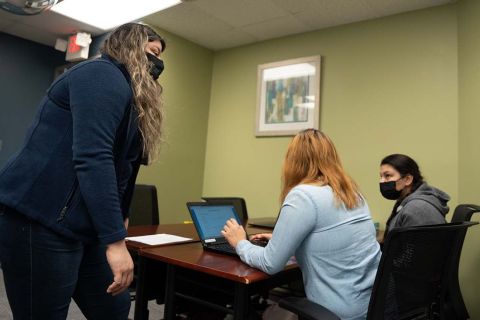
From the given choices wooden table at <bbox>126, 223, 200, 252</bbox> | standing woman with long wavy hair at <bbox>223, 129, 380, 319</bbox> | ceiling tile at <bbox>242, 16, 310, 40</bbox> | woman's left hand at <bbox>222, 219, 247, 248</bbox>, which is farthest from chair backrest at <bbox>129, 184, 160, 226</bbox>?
ceiling tile at <bbox>242, 16, 310, 40</bbox>

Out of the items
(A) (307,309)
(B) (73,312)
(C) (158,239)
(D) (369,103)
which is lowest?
(B) (73,312)

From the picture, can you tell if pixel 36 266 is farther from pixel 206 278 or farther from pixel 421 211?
pixel 421 211

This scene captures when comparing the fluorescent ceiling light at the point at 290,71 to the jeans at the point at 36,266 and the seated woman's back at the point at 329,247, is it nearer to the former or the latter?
the seated woman's back at the point at 329,247

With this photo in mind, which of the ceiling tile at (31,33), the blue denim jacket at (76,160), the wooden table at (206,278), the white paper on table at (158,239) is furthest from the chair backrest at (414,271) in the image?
the ceiling tile at (31,33)

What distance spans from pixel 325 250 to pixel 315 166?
305 mm

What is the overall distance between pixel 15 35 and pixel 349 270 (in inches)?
173

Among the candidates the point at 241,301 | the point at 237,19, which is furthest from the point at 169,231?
the point at 237,19

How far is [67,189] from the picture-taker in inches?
36.7

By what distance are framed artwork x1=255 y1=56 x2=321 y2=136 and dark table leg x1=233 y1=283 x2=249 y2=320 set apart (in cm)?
238

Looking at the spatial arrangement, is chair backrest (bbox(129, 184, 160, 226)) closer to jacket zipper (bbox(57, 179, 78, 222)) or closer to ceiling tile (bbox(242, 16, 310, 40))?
jacket zipper (bbox(57, 179, 78, 222))

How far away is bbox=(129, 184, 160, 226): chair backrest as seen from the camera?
2.46 m

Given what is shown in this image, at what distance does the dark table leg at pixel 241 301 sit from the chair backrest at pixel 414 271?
0.40 metres

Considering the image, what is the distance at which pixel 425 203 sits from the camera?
1.89 m

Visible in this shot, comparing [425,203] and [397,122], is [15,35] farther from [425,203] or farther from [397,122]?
[425,203]
